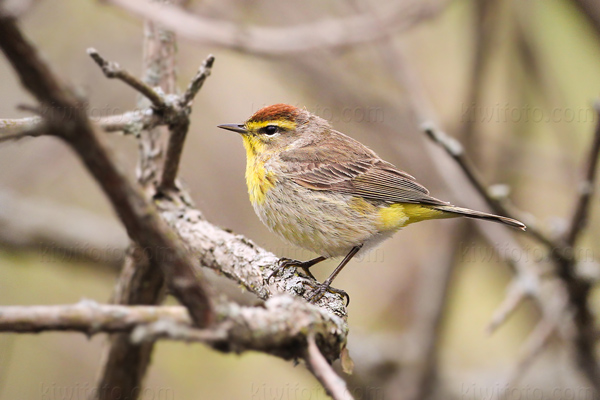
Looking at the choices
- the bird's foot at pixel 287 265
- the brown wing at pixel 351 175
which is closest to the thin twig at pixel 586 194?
the brown wing at pixel 351 175

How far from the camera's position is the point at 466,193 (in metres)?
5.20

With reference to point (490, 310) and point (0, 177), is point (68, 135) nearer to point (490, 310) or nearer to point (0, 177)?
point (0, 177)

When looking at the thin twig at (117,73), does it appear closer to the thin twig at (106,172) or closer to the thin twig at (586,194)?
the thin twig at (106,172)

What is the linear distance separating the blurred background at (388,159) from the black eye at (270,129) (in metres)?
0.82

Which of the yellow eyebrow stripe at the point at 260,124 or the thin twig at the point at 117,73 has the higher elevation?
the yellow eyebrow stripe at the point at 260,124

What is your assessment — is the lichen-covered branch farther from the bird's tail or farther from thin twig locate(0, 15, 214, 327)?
the bird's tail

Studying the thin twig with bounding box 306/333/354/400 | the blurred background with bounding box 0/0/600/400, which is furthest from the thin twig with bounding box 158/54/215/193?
the thin twig with bounding box 306/333/354/400

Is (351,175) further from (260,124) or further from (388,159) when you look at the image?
(388,159)

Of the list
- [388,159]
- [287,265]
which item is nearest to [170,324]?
[287,265]

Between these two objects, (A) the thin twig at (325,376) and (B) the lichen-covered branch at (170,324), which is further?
(A) the thin twig at (325,376)

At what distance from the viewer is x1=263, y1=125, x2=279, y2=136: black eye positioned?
15.4ft

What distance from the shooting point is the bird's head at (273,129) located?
182 inches

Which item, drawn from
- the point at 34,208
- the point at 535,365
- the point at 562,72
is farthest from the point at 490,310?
the point at 34,208

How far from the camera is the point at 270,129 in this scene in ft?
15.5
